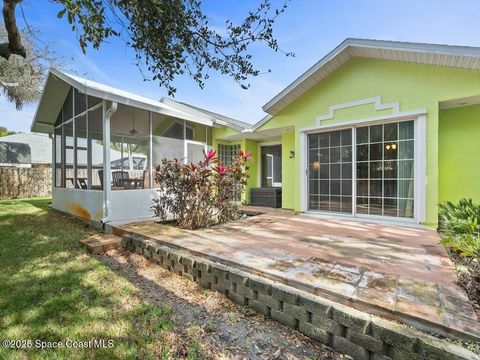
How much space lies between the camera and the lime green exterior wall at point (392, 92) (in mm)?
4883

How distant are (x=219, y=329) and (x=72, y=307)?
5.61 feet

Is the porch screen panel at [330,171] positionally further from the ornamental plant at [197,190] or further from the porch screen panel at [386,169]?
the ornamental plant at [197,190]

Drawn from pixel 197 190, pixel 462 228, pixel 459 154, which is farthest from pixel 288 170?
pixel 462 228

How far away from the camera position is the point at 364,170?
236 inches

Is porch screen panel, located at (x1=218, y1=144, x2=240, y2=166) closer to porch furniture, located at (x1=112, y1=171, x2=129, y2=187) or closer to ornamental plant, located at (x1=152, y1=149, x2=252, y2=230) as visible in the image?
porch furniture, located at (x1=112, y1=171, x2=129, y2=187)

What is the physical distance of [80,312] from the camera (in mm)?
2564

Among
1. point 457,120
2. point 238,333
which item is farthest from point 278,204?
point 238,333

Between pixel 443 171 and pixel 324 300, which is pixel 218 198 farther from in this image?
pixel 443 171

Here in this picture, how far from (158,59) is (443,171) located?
6672 millimetres

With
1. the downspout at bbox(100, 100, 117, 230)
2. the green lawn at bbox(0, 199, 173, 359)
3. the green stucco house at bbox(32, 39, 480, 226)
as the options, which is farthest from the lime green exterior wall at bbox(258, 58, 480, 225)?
the green lawn at bbox(0, 199, 173, 359)

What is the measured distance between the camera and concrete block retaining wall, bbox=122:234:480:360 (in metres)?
1.68

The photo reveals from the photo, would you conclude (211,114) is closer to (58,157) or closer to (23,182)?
(58,157)

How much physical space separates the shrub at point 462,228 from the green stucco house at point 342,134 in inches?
22.3

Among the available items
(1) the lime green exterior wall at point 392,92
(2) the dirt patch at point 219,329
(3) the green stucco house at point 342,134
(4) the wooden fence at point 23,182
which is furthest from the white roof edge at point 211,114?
(4) the wooden fence at point 23,182
